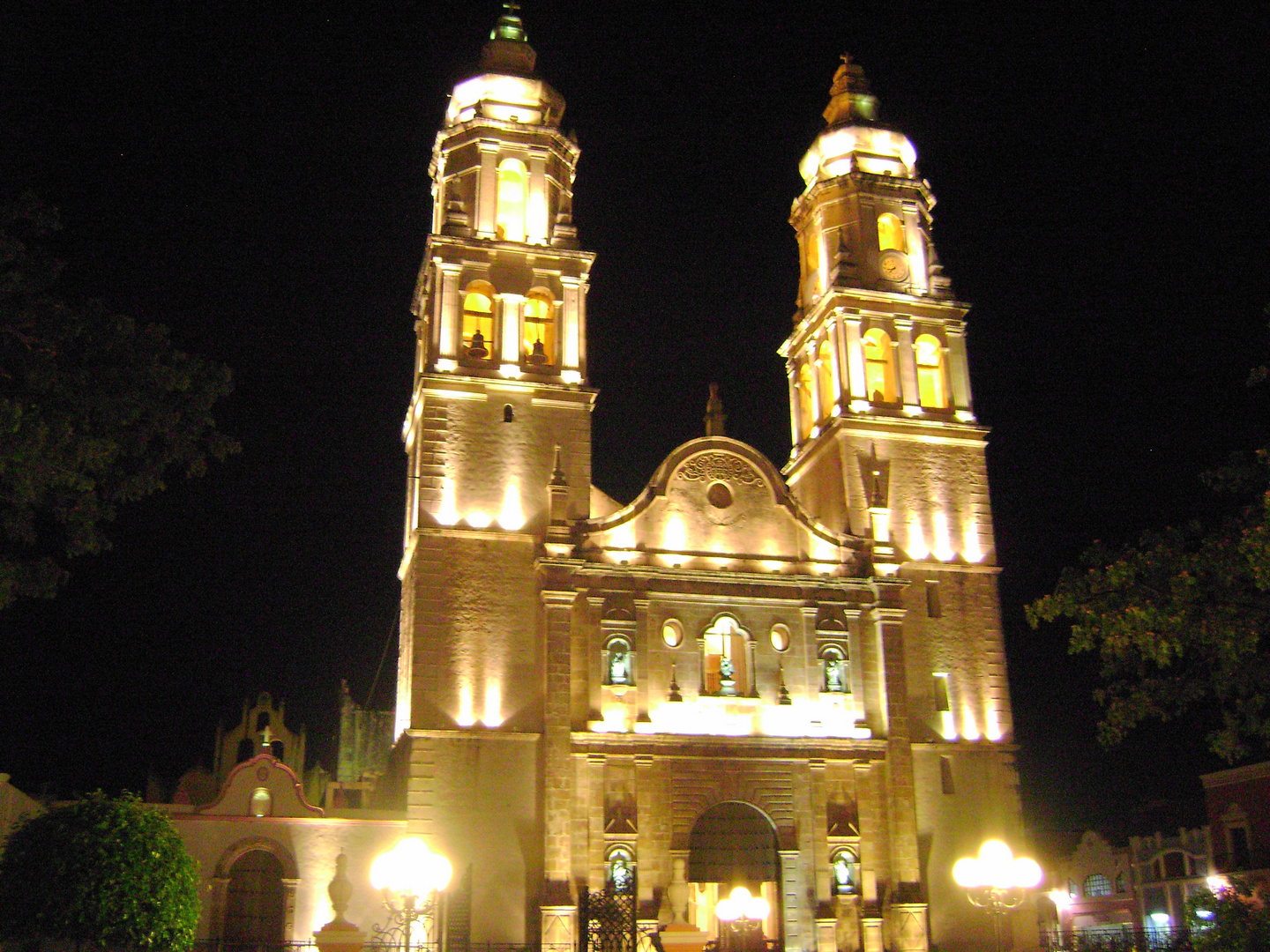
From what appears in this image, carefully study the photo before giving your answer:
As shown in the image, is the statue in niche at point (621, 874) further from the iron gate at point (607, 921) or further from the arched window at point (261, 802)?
the arched window at point (261, 802)

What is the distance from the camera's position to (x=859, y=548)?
36.5 metres

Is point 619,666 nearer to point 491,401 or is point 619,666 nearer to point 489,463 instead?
point 489,463

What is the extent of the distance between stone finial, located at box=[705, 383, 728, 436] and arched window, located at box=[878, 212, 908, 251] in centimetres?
789

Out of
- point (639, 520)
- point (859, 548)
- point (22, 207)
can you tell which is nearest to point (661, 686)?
point (639, 520)

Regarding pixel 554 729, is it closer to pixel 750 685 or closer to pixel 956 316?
pixel 750 685

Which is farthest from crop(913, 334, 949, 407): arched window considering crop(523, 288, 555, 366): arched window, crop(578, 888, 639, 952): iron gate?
crop(578, 888, 639, 952): iron gate

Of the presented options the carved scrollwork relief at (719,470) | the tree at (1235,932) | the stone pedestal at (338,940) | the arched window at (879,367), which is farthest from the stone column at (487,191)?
the tree at (1235,932)

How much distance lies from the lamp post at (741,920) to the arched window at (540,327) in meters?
15.4

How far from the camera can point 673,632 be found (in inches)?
1372

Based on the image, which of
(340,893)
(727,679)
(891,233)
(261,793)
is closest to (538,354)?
(727,679)

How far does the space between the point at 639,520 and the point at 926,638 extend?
8.63 metres

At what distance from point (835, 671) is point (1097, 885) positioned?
27.6 m

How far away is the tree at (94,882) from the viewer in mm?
21844

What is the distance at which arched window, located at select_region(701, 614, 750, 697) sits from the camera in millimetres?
34844
